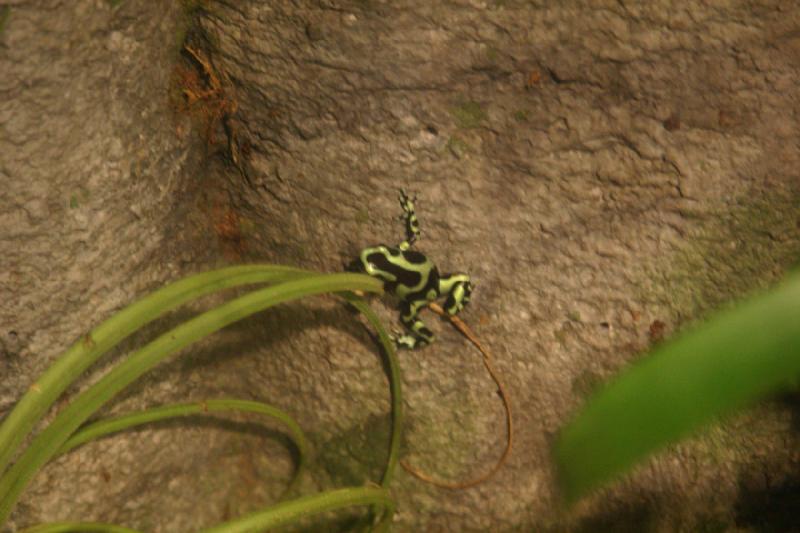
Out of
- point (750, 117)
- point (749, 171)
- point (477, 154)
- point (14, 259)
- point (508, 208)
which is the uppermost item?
point (750, 117)

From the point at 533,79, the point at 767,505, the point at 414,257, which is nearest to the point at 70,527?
the point at 414,257

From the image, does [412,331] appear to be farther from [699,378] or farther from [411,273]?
[699,378]

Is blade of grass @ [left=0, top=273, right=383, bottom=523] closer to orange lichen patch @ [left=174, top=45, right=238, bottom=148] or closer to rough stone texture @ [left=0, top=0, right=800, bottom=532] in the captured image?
rough stone texture @ [left=0, top=0, right=800, bottom=532]

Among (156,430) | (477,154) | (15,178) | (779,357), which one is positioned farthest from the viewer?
(156,430)

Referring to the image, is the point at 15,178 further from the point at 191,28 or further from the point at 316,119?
the point at 316,119

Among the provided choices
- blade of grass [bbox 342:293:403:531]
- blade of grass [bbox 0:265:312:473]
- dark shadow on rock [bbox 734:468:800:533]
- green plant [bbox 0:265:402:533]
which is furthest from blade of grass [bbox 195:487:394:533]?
dark shadow on rock [bbox 734:468:800:533]

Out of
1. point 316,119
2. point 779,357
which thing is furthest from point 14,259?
point 779,357
